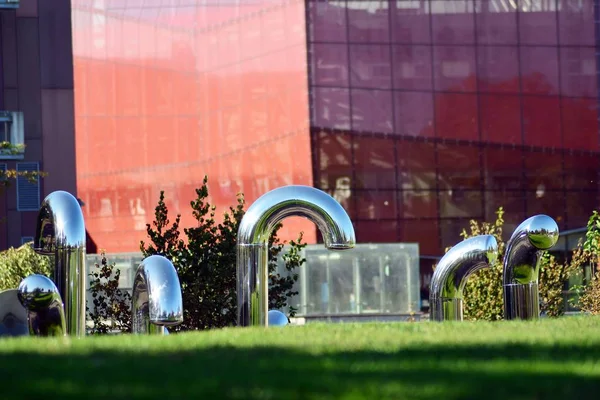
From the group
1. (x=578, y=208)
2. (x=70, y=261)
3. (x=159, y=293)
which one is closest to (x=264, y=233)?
(x=159, y=293)

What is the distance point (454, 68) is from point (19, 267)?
25.7 meters

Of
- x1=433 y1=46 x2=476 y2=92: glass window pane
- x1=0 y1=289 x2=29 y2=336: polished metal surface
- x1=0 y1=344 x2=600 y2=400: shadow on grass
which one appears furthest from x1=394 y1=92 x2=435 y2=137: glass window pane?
x1=0 y1=344 x2=600 y2=400: shadow on grass

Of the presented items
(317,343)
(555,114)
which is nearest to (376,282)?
(555,114)

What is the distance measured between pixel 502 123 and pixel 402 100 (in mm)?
3876

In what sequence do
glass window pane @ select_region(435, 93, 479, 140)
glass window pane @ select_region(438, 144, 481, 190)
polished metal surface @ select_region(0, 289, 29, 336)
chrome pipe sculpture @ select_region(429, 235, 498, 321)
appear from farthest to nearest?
glass window pane @ select_region(438, 144, 481, 190), glass window pane @ select_region(435, 93, 479, 140), chrome pipe sculpture @ select_region(429, 235, 498, 321), polished metal surface @ select_region(0, 289, 29, 336)

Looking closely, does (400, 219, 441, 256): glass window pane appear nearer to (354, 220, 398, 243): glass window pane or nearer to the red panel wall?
(354, 220, 398, 243): glass window pane

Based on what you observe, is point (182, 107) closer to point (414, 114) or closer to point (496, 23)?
point (414, 114)

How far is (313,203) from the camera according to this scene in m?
12.7

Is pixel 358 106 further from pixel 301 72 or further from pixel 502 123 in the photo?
pixel 502 123

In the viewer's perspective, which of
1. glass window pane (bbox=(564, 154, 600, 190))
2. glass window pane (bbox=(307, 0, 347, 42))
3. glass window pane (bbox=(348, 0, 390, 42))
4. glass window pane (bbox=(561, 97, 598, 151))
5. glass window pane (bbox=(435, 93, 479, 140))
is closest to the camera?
glass window pane (bbox=(307, 0, 347, 42))

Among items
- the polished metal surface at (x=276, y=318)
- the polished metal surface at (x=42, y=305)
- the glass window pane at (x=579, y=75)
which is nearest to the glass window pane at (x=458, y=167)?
the glass window pane at (x=579, y=75)

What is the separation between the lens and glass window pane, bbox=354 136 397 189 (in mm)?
46594

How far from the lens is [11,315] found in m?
13.0

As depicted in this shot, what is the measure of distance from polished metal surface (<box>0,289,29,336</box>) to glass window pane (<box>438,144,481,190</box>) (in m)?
35.0
